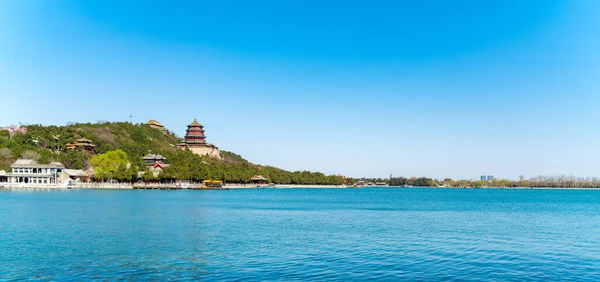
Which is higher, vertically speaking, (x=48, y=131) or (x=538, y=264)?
(x=48, y=131)


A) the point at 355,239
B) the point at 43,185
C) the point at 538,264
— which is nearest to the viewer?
the point at 538,264

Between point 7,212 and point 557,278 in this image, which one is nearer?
point 557,278

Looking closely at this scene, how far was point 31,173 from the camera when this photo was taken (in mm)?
107625

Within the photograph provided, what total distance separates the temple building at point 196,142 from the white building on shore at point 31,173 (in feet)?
228

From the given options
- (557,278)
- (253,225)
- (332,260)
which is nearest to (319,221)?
(253,225)

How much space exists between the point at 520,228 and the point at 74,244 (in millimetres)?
34226

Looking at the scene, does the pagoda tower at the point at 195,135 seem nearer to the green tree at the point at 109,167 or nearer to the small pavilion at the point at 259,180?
the small pavilion at the point at 259,180

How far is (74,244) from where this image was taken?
27.0 metres

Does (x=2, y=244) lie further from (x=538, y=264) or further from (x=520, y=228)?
(x=520, y=228)

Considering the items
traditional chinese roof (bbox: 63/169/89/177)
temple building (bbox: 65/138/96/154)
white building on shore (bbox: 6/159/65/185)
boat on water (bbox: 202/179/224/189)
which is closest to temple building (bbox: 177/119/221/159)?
temple building (bbox: 65/138/96/154)

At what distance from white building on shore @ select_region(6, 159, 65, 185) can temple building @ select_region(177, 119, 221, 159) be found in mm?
69566

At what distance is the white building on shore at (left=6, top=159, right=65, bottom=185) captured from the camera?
351ft

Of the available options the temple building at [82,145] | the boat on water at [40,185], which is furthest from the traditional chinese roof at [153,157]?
the boat on water at [40,185]

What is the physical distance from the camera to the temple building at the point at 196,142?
17862 cm
